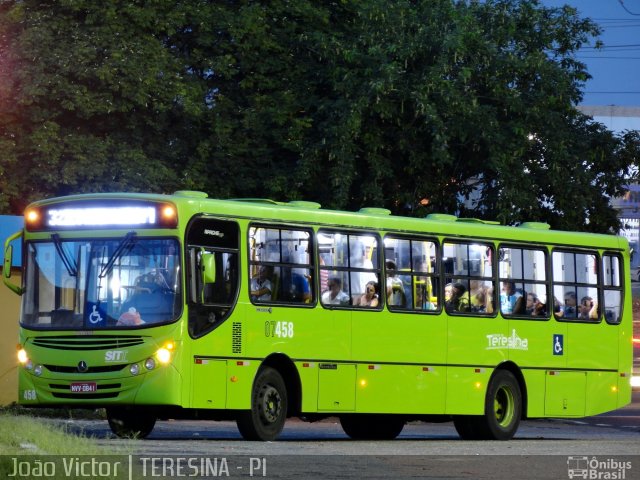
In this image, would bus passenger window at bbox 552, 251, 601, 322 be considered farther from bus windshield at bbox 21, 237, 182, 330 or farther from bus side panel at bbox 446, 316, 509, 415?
bus windshield at bbox 21, 237, 182, 330

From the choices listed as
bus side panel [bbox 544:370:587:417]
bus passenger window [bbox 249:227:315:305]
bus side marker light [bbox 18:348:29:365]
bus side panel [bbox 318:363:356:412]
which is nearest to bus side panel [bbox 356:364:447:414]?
bus side panel [bbox 318:363:356:412]

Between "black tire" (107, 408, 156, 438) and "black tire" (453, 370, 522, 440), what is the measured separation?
4515mm

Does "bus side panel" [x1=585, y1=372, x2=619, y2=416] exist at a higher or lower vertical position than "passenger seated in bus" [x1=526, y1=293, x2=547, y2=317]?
lower

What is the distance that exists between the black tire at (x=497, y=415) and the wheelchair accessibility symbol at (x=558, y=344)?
0.87 meters

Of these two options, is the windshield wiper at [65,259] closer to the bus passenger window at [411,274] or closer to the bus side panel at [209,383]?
the bus side panel at [209,383]

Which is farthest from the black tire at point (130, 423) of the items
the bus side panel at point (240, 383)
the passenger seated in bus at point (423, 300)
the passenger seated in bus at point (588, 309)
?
the passenger seated in bus at point (588, 309)

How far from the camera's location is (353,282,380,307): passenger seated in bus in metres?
19.1

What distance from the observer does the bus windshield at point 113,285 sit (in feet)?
54.7

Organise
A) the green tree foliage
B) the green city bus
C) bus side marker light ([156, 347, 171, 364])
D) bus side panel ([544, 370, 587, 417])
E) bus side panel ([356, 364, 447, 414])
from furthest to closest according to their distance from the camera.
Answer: the green tree foliage
bus side panel ([544, 370, 587, 417])
bus side panel ([356, 364, 447, 414])
the green city bus
bus side marker light ([156, 347, 171, 364])

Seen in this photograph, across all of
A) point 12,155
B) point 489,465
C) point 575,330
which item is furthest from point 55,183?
point 489,465

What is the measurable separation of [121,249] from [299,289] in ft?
7.73

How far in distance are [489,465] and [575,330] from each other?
26.2 ft

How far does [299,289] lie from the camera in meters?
18.2

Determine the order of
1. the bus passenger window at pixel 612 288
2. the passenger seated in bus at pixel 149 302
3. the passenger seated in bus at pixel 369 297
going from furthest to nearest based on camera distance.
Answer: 1. the bus passenger window at pixel 612 288
2. the passenger seated in bus at pixel 369 297
3. the passenger seated in bus at pixel 149 302
